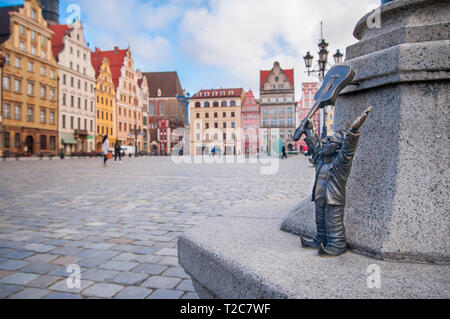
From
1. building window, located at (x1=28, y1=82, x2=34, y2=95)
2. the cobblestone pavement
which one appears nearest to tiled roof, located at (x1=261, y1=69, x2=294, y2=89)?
building window, located at (x1=28, y1=82, x2=34, y2=95)

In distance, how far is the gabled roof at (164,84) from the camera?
307ft

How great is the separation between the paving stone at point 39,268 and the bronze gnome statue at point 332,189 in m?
2.60

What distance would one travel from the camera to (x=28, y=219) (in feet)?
17.5

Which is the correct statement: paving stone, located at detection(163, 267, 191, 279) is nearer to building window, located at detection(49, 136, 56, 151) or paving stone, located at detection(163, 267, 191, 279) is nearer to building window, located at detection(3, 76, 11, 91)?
building window, located at detection(3, 76, 11, 91)

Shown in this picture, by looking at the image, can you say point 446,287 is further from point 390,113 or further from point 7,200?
point 7,200

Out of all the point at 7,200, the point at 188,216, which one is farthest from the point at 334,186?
the point at 7,200

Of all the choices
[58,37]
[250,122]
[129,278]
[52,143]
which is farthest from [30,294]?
[250,122]

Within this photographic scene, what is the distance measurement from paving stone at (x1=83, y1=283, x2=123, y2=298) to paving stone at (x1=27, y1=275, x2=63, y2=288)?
386 mm

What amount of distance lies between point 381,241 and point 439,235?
26 cm

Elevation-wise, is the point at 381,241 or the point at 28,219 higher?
the point at 381,241

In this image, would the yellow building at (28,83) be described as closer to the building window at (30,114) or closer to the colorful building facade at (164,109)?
the building window at (30,114)

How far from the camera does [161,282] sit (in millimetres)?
2871

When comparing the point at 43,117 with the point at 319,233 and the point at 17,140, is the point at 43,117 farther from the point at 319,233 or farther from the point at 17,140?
the point at 319,233
